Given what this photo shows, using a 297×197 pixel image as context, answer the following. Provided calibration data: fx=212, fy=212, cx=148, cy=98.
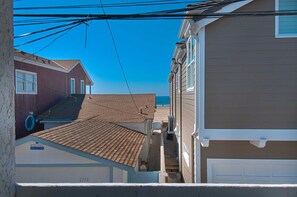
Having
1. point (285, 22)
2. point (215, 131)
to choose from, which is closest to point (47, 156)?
point (215, 131)

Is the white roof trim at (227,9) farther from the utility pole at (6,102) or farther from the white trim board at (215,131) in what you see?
the utility pole at (6,102)

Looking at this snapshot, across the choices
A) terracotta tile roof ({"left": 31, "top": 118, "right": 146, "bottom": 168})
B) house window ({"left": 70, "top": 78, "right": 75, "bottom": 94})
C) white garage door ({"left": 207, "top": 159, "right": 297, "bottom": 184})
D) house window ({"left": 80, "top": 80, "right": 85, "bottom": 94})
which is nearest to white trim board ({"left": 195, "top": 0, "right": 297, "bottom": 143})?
white garage door ({"left": 207, "top": 159, "right": 297, "bottom": 184})

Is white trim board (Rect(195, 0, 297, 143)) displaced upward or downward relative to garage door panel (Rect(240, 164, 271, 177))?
upward

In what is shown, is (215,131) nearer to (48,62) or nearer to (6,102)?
(6,102)

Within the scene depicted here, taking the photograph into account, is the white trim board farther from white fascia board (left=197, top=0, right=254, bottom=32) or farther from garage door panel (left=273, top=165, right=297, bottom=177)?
garage door panel (left=273, top=165, right=297, bottom=177)

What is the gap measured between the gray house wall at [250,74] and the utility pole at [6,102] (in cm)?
434

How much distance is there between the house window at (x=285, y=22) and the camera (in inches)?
185

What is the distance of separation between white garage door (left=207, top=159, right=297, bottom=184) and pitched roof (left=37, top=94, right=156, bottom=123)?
8.07 m

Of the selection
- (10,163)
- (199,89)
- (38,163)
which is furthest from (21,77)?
(10,163)

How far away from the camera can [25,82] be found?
13469mm

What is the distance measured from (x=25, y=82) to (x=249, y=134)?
13460 mm

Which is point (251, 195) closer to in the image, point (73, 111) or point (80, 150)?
point (80, 150)

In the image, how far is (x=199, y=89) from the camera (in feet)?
16.0

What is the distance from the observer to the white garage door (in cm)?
490
